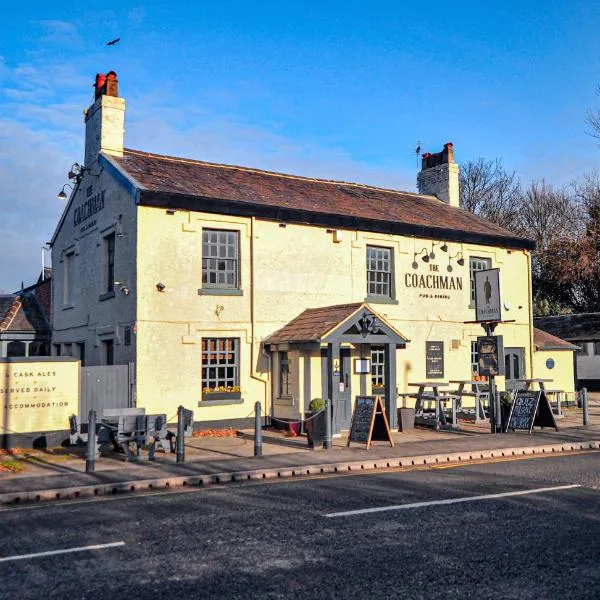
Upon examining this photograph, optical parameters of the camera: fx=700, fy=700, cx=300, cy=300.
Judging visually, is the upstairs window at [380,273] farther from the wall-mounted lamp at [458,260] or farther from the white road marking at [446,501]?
the white road marking at [446,501]

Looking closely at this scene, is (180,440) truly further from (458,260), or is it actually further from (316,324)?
(458,260)

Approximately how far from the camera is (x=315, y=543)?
7.64 meters

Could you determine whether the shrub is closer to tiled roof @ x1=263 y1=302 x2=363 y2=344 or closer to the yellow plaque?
tiled roof @ x1=263 y1=302 x2=363 y2=344

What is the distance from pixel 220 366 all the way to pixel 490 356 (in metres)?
7.15

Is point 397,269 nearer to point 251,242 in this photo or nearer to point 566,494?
point 251,242

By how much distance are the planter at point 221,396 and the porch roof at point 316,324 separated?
164 centimetres

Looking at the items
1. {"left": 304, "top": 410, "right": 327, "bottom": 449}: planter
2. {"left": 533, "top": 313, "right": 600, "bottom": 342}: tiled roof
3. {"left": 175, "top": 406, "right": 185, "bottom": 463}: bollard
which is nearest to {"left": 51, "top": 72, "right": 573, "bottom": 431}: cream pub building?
{"left": 304, "top": 410, "right": 327, "bottom": 449}: planter

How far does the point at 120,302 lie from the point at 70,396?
336 cm

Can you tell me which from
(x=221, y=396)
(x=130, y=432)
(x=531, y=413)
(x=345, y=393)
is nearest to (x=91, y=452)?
(x=130, y=432)

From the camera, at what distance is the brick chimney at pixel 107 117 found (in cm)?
2030

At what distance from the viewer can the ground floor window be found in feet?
61.4

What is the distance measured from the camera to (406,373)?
2191cm

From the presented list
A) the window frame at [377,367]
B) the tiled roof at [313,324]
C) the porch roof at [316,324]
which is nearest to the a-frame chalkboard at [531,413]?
the porch roof at [316,324]

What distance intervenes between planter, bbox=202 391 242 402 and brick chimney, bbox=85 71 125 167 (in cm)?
766
